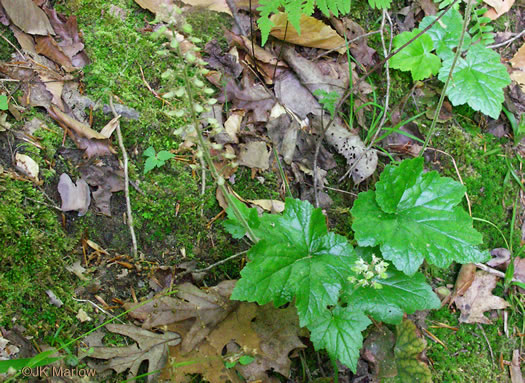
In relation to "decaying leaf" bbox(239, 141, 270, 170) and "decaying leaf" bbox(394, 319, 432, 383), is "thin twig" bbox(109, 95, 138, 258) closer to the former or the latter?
"decaying leaf" bbox(239, 141, 270, 170)

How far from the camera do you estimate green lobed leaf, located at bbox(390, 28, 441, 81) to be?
3.56m

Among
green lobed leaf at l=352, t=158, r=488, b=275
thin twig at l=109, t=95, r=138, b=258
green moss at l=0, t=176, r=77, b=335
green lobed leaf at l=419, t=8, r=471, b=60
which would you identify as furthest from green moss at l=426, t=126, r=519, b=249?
green moss at l=0, t=176, r=77, b=335

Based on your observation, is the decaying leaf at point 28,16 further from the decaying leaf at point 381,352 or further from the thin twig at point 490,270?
the thin twig at point 490,270

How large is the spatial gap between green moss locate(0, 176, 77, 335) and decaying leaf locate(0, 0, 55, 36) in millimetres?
1098

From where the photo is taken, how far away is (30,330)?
2.25 metres

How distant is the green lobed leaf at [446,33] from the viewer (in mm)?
3656

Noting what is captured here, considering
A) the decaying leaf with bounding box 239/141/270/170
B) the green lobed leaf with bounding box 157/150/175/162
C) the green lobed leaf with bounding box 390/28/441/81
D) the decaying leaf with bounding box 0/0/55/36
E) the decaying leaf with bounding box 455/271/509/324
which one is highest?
the decaying leaf with bounding box 0/0/55/36

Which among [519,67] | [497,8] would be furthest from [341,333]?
[497,8]

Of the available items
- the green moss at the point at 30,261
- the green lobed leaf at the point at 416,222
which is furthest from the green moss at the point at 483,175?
the green moss at the point at 30,261

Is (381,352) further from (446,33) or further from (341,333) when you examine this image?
(446,33)

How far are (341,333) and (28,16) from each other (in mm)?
2862

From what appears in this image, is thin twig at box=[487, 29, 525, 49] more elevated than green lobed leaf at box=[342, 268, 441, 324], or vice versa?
thin twig at box=[487, 29, 525, 49]

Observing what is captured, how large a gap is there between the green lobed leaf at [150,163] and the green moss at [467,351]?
228 centimetres

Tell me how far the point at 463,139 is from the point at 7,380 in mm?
3693
